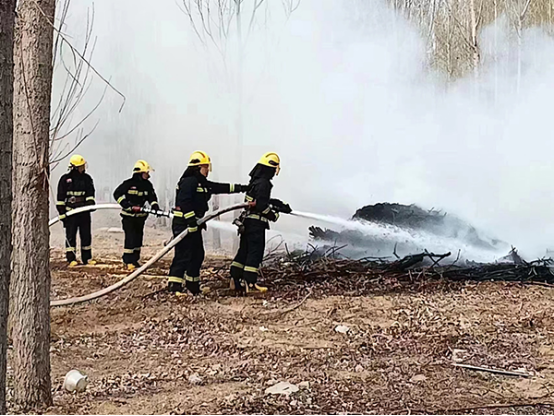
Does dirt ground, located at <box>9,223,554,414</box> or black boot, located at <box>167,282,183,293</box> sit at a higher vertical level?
black boot, located at <box>167,282,183,293</box>

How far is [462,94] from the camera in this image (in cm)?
1513

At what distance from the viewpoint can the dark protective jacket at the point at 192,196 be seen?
6.49m

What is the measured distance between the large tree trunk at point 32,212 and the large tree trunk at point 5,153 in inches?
19.9

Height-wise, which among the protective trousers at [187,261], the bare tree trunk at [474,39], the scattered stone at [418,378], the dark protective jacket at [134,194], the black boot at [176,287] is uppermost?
the bare tree trunk at [474,39]

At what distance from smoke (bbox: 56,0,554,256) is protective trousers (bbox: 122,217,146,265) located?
4.23 m

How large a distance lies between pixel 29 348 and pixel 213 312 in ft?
9.98

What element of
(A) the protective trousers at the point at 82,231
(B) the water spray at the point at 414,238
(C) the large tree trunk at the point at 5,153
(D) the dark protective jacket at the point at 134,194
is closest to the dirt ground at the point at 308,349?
(C) the large tree trunk at the point at 5,153

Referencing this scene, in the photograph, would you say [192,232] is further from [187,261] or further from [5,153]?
[5,153]

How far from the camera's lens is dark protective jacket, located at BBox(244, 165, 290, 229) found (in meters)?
6.77

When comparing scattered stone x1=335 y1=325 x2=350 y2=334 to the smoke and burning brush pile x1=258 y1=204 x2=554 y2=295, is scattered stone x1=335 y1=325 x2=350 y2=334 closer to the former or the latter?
burning brush pile x1=258 y1=204 x2=554 y2=295

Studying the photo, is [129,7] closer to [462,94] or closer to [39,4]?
[462,94]

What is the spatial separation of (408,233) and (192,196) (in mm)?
3942

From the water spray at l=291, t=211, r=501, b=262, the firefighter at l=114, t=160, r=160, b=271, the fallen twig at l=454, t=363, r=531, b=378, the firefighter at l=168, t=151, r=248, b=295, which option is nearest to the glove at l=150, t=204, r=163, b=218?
the firefighter at l=114, t=160, r=160, b=271

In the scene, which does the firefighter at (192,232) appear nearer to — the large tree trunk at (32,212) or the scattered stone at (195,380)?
the scattered stone at (195,380)
